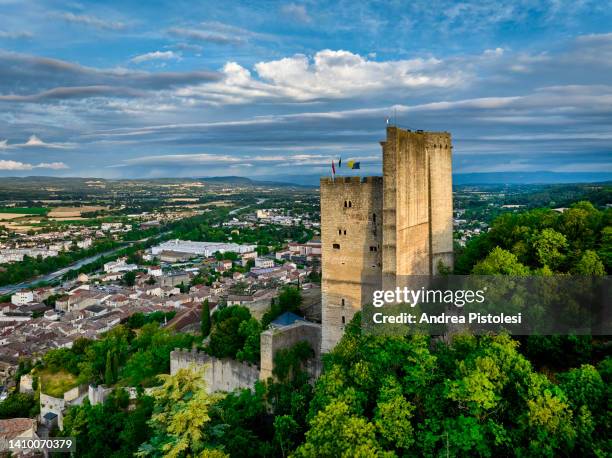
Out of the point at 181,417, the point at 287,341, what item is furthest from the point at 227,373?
the point at 181,417

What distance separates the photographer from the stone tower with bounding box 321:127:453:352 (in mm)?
22016

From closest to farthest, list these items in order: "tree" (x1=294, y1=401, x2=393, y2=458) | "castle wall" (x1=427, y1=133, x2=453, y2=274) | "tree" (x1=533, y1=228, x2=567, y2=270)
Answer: "tree" (x1=294, y1=401, x2=393, y2=458) → "tree" (x1=533, y1=228, x2=567, y2=270) → "castle wall" (x1=427, y1=133, x2=453, y2=274)

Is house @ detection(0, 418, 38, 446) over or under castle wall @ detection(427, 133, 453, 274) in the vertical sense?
under

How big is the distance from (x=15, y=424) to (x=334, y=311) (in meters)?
22.9

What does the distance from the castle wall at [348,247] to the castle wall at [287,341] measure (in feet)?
2.56

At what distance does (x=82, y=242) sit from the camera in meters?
136

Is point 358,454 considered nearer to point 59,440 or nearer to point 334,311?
point 334,311

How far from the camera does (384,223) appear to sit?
22.1m

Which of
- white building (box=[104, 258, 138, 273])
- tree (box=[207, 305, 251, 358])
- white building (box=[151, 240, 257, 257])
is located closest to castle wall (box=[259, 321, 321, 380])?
tree (box=[207, 305, 251, 358])

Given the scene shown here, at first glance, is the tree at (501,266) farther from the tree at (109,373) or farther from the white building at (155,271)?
the white building at (155,271)

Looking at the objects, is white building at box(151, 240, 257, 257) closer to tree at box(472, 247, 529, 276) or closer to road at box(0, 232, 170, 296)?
road at box(0, 232, 170, 296)

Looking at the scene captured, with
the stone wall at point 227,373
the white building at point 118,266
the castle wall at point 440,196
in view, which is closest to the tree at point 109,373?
the stone wall at point 227,373

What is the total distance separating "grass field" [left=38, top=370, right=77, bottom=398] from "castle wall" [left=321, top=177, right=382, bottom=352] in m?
→ 23.2

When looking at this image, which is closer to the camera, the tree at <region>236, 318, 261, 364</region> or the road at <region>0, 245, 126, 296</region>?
the tree at <region>236, 318, 261, 364</region>
